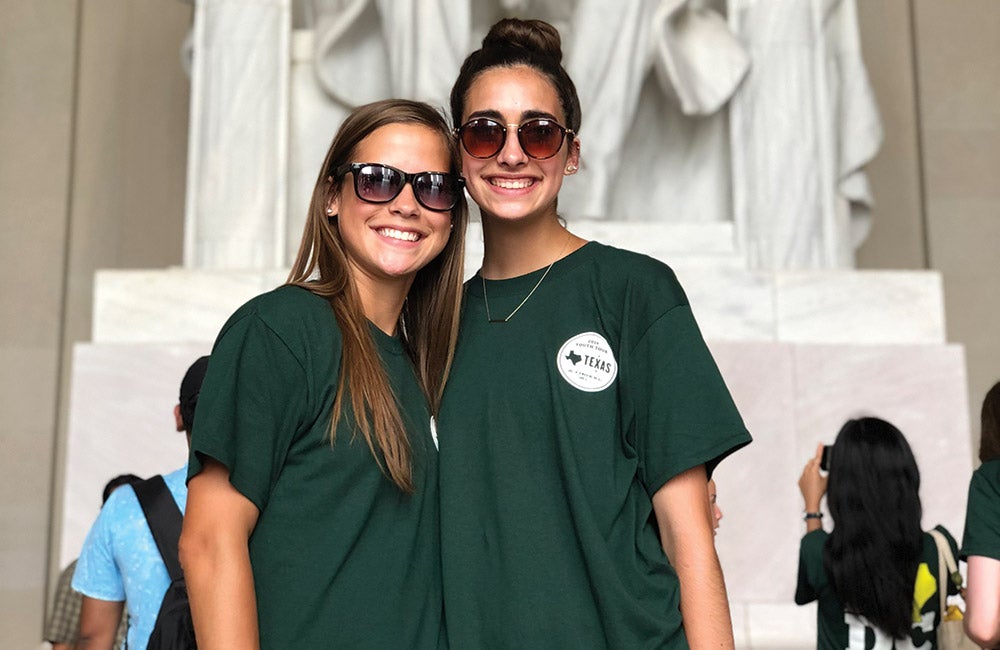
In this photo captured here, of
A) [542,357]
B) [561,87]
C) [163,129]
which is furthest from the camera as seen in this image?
[163,129]

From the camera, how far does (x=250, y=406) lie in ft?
5.79

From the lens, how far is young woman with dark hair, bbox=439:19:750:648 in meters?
1.84

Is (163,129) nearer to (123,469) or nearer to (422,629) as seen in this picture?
(123,469)

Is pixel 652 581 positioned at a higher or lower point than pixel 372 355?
lower

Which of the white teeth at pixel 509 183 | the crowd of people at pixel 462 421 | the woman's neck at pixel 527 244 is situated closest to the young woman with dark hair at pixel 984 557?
the crowd of people at pixel 462 421

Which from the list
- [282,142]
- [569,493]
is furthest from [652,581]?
[282,142]

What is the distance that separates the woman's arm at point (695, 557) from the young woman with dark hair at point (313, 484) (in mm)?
351

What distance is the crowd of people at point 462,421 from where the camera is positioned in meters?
1.78

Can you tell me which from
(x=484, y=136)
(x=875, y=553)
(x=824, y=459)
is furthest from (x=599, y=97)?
(x=484, y=136)

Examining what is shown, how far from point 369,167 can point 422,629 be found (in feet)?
2.38

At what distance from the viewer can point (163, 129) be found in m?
8.74

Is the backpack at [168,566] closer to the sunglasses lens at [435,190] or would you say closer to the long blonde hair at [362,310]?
the long blonde hair at [362,310]

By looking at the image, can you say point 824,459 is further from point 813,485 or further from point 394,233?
point 394,233

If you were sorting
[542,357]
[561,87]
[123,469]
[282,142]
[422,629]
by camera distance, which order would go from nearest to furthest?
1. [422,629]
2. [542,357]
3. [561,87]
4. [123,469]
5. [282,142]
